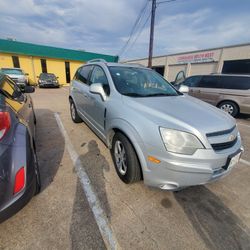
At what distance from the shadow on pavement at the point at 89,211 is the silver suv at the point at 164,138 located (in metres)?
0.39

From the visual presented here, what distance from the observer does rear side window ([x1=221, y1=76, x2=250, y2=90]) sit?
629 centimetres

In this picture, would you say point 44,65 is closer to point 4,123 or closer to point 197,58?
point 197,58

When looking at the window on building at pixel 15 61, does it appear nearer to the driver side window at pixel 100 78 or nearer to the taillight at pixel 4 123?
the driver side window at pixel 100 78

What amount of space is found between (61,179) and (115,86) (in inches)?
67.3

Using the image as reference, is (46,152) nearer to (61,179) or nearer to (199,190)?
(61,179)

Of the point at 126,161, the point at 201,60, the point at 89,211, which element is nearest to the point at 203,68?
the point at 201,60

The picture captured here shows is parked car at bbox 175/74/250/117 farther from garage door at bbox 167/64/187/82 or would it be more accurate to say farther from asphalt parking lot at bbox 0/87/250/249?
garage door at bbox 167/64/187/82

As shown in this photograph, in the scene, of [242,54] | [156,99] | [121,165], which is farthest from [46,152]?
[242,54]

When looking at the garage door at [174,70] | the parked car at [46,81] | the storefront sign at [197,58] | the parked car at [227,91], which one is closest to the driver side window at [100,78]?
the parked car at [227,91]

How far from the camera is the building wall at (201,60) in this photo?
12335 mm

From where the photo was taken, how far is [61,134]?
14.1 ft

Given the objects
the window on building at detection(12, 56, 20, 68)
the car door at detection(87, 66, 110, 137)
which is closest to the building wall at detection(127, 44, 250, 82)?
the car door at detection(87, 66, 110, 137)

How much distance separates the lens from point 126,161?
221cm

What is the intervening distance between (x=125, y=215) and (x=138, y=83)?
84.3 inches
